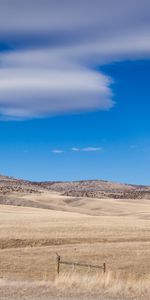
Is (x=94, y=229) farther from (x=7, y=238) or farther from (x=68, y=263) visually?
(x=68, y=263)

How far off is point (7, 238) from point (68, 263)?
12977mm

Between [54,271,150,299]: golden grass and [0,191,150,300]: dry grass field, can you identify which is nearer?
[54,271,150,299]: golden grass

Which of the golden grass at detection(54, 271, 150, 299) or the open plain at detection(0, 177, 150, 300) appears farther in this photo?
the open plain at detection(0, 177, 150, 300)

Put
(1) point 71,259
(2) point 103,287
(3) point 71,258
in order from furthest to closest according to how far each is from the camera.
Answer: (3) point 71,258 < (1) point 71,259 < (2) point 103,287

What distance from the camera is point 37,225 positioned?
6141 cm

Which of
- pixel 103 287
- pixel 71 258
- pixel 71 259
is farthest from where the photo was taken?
pixel 71 258

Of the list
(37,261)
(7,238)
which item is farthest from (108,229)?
(37,261)

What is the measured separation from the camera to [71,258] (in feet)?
138

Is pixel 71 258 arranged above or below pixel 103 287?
above

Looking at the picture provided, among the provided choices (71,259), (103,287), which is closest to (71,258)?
(71,259)

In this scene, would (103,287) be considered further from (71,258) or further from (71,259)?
(71,258)

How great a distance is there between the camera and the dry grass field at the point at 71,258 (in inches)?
851

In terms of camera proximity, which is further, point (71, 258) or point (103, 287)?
point (71, 258)

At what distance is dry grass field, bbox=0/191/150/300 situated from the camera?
21.6 m
